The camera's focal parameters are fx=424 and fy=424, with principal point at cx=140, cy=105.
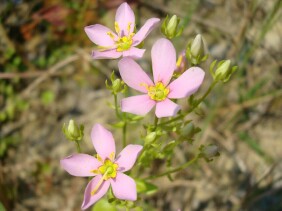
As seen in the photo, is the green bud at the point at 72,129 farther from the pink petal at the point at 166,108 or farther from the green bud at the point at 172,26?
the green bud at the point at 172,26

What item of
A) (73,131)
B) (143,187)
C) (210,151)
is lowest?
(143,187)

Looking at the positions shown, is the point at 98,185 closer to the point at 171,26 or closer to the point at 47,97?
the point at 171,26

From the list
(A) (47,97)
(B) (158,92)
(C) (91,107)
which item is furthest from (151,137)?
(A) (47,97)

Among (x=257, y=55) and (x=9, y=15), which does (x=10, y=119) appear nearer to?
(x=9, y=15)

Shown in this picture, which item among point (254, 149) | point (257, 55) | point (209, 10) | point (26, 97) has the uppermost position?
point (209, 10)

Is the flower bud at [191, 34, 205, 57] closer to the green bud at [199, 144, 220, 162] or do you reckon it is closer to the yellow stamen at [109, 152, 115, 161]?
the green bud at [199, 144, 220, 162]

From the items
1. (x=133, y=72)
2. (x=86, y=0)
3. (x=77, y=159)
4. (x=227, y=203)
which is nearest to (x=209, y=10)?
(x=86, y=0)

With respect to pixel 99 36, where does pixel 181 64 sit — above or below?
below
